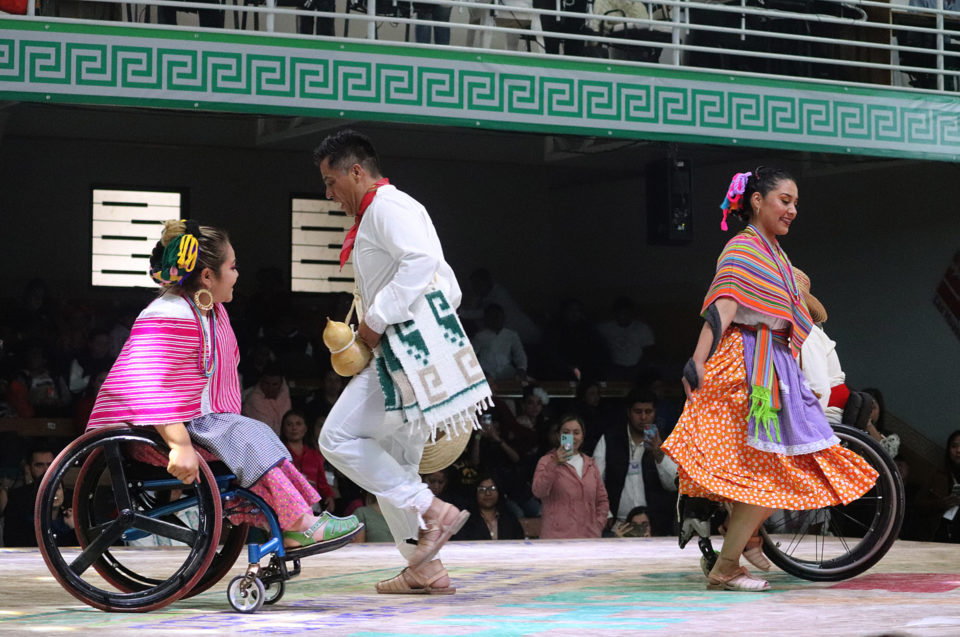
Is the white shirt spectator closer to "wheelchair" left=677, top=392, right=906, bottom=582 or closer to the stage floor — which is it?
the stage floor

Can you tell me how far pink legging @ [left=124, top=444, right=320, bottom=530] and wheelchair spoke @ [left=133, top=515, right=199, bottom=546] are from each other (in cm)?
15

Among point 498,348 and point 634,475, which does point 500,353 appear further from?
A: point 634,475

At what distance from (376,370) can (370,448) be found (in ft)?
0.73

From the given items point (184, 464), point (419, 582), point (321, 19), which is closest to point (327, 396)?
point (321, 19)

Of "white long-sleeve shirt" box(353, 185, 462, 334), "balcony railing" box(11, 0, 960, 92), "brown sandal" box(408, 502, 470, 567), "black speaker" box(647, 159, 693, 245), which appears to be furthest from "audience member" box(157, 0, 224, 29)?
"brown sandal" box(408, 502, 470, 567)

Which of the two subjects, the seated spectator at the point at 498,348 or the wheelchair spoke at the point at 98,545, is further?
the seated spectator at the point at 498,348

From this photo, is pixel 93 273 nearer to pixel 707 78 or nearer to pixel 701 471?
pixel 707 78

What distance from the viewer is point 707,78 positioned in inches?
309

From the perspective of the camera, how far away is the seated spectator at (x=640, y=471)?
7.79 metres

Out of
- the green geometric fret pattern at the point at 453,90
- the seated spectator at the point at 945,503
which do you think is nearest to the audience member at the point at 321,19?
the green geometric fret pattern at the point at 453,90

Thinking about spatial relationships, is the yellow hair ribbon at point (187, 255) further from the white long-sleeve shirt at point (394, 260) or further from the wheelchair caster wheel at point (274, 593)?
the wheelchair caster wheel at point (274, 593)

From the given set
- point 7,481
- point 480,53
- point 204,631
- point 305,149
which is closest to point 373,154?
point 204,631

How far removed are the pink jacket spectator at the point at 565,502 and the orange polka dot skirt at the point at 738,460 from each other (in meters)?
3.09

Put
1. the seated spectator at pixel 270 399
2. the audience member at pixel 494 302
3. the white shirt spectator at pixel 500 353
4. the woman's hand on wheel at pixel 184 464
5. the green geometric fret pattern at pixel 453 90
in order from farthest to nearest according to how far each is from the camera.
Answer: the audience member at pixel 494 302
the white shirt spectator at pixel 500 353
the seated spectator at pixel 270 399
the green geometric fret pattern at pixel 453 90
the woman's hand on wheel at pixel 184 464
